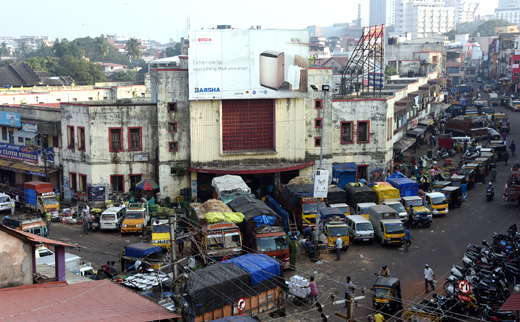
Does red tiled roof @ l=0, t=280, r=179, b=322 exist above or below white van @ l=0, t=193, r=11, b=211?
above

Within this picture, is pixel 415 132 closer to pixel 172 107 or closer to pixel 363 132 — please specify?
pixel 363 132

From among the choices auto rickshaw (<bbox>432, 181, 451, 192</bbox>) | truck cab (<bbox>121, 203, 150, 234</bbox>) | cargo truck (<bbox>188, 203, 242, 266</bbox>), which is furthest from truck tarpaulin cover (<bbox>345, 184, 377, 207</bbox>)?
truck cab (<bbox>121, 203, 150, 234</bbox>)

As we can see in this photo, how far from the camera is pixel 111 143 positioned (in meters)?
37.5

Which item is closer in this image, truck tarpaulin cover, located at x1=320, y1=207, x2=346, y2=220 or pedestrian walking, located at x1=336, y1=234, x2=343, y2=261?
pedestrian walking, located at x1=336, y1=234, x2=343, y2=261

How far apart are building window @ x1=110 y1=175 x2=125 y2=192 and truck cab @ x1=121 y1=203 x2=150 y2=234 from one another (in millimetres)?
5377

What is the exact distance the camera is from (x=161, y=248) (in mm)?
25406

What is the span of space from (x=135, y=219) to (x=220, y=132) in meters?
8.96

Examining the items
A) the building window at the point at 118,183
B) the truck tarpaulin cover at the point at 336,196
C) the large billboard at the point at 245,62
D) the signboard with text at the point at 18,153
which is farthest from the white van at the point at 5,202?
the truck tarpaulin cover at the point at 336,196

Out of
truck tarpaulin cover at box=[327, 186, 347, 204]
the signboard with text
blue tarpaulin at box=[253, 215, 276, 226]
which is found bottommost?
truck tarpaulin cover at box=[327, 186, 347, 204]

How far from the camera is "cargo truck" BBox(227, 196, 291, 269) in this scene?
2473cm

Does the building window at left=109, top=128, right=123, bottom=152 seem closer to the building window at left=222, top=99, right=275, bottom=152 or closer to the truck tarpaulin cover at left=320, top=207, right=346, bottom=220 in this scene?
the building window at left=222, top=99, right=275, bottom=152

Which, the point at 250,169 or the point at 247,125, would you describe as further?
the point at 247,125

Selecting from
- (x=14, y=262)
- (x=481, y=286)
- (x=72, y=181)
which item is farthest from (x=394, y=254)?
(x=72, y=181)

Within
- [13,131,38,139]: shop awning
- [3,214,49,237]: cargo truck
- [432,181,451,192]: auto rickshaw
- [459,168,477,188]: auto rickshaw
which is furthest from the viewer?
[13,131,38,139]: shop awning
